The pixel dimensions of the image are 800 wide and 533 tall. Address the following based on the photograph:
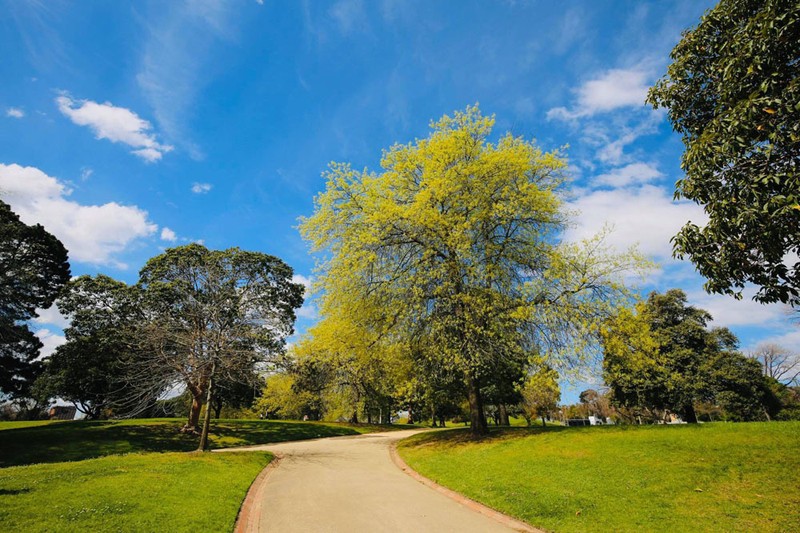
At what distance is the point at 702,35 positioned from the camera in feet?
29.3

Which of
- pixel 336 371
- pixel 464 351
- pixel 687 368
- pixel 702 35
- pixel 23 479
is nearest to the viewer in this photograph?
pixel 702 35

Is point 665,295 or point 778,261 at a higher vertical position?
point 665,295

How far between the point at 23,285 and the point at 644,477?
30.5m

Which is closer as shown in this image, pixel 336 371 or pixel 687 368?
pixel 336 371

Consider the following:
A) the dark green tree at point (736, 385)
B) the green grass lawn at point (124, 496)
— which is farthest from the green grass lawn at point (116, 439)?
the dark green tree at point (736, 385)

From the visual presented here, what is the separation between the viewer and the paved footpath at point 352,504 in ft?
25.2

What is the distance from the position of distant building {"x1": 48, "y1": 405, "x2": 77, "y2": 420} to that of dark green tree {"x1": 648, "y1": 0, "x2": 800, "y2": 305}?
71.0 metres

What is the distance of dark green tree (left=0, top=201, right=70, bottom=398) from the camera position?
68.8ft

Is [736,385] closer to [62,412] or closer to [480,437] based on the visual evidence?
[480,437]

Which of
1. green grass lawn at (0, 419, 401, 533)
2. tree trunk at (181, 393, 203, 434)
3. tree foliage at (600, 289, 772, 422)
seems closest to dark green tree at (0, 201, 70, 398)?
green grass lawn at (0, 419, 401, 533)

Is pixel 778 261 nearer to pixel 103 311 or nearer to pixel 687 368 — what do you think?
pixel 687 368

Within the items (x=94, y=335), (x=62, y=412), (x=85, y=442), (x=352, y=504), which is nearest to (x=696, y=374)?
(x=352, y=504)

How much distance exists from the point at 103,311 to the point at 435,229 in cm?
2437

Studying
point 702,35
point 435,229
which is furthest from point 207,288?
point 702,35
